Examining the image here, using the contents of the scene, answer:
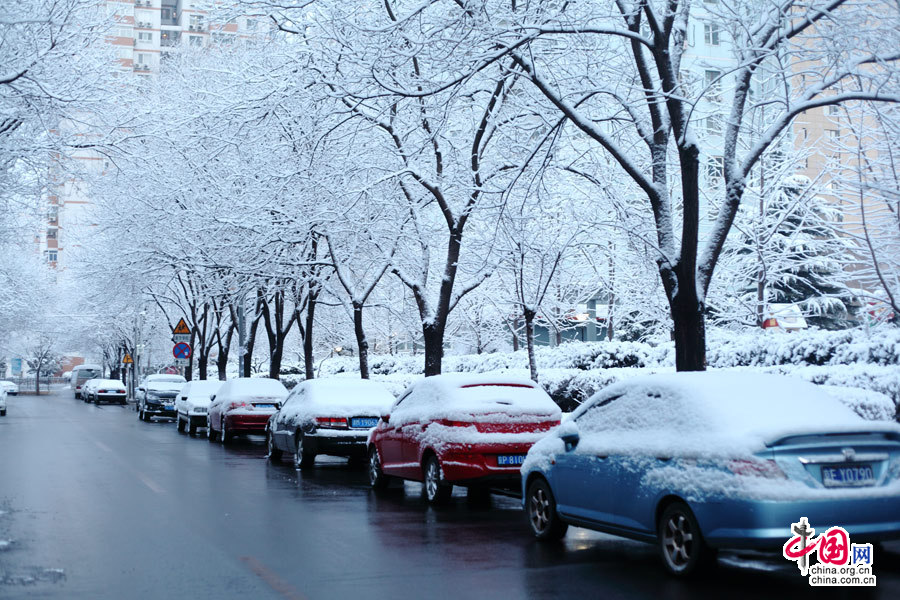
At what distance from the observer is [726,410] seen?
7.90m

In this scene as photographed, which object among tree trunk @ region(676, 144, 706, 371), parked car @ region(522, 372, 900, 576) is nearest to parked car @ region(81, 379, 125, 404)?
tree trunk @ region(676, 144, 706, 371)

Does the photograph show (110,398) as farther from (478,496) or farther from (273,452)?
(478,496)

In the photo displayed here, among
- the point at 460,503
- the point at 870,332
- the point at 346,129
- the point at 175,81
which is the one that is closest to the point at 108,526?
the point at 460,503

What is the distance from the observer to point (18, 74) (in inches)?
701

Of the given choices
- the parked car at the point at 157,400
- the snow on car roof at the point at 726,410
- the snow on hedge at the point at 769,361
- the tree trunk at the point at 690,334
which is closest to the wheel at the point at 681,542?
the snow on car roof at the point at 726,410

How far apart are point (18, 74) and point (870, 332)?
1556 centimetres

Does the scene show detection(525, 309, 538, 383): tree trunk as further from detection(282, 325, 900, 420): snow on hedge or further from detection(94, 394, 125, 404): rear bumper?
detection(94, 394, 125, 404): rear bumper

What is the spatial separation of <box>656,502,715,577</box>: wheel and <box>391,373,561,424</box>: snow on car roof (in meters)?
4.88

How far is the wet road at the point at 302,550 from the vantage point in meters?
7.61

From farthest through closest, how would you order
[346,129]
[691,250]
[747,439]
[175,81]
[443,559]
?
[175,81]
[346,129]
[691,250]
[443,559]
[747,439]

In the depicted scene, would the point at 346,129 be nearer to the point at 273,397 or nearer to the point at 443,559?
the point at 273,397

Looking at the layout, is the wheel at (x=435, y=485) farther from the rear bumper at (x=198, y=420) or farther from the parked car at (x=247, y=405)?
the rear bumper at (x=198, y=420)

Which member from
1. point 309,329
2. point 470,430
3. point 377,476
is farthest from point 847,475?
point 309,329

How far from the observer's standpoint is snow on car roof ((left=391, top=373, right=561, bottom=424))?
508 inches
